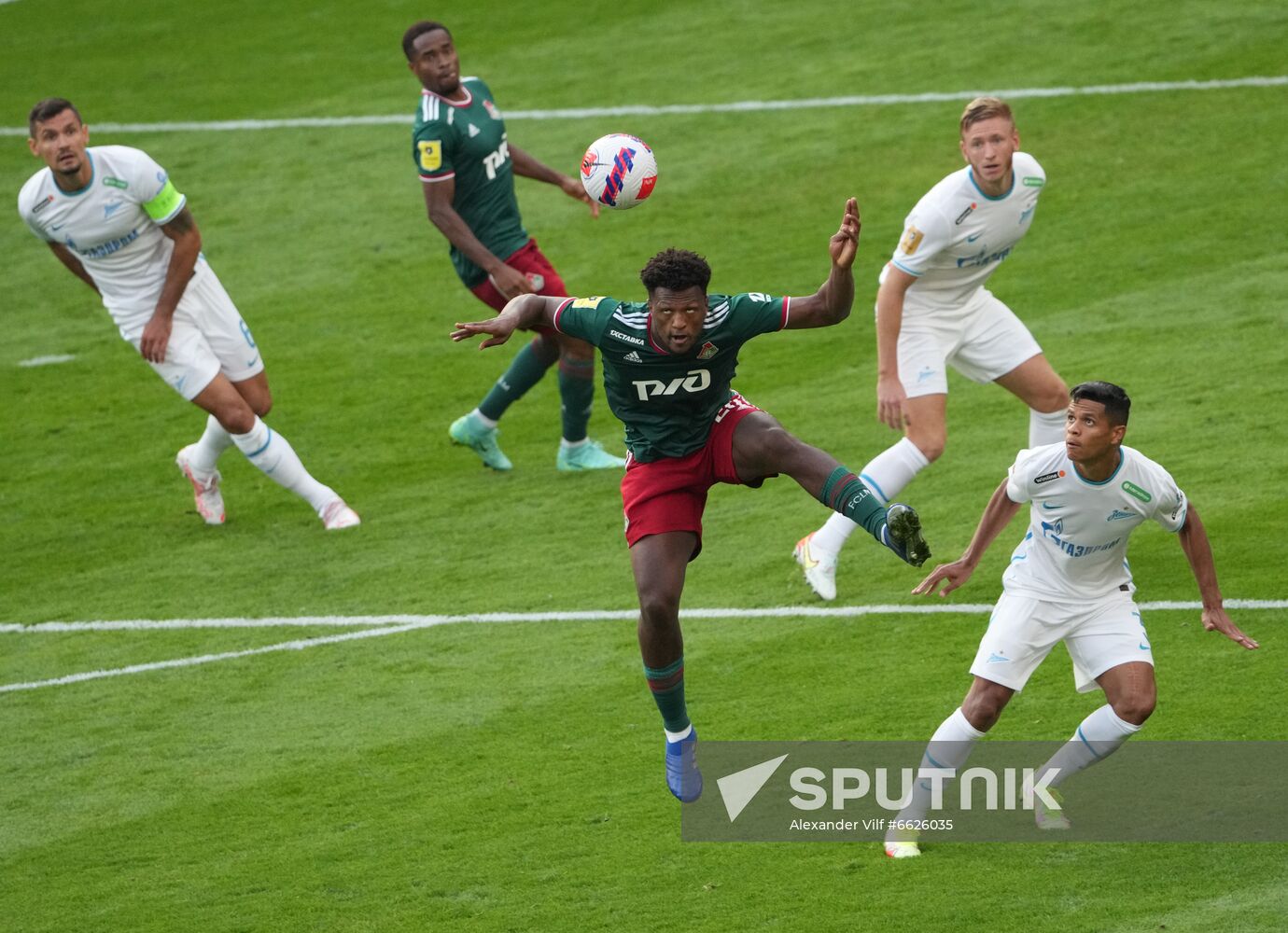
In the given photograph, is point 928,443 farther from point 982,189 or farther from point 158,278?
point 158,278

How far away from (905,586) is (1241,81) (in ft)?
29.9

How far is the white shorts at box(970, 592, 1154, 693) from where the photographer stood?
22.1 ft

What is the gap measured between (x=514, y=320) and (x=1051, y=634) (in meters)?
2.42

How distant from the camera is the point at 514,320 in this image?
7.07 m

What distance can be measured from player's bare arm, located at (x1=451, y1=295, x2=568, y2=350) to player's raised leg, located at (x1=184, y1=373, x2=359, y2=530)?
3.92 meters

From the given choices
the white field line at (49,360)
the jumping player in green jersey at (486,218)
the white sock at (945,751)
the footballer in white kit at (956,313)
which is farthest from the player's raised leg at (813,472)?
the white field line at (49,360)

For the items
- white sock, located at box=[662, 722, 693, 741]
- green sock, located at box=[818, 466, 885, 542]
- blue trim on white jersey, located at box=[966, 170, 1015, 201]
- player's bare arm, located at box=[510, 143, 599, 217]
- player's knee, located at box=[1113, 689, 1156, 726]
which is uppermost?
blue trim on white jersey, located at box=[966, 170, 1015, 201]

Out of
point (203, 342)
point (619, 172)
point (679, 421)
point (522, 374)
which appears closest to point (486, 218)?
point (522, 374)

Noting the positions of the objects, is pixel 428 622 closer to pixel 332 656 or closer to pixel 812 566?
pixel 332 656

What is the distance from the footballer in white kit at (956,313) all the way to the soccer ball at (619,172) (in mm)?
1302

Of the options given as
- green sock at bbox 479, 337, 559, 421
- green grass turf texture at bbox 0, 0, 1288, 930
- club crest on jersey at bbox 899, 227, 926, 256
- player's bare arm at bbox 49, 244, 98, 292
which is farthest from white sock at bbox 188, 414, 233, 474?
club crest on jersey at bbox 899, 227, 926, 256

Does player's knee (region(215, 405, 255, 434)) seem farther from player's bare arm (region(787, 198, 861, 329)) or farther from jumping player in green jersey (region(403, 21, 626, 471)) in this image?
player's bare arm (region(787, 198, 861, 329))

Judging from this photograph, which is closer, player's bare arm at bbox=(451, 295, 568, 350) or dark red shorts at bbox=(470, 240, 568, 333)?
player's bare arm at bbox=(451, 295, 568, 350)

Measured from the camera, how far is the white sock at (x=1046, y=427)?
30.6 ft
